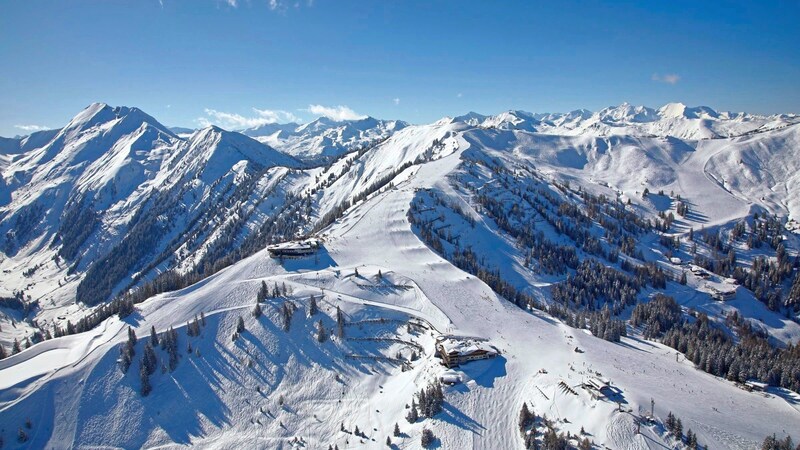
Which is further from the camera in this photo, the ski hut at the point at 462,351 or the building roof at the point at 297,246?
the building roof at the point at 297,246

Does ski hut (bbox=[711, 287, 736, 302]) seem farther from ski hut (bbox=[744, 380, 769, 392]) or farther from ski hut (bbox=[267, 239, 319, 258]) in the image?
ski hut (bbox=[267, 239, 319, 258])

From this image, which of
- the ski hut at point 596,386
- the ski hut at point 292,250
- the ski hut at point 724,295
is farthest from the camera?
the ski hut at point 724,295

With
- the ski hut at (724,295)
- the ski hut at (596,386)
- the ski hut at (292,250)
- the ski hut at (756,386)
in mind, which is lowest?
the ski hut at (724,295)

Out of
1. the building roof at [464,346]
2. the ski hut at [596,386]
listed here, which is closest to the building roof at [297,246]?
the building roof at [464,346]

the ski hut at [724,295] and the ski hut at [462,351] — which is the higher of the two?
the ski hut at [462,351]

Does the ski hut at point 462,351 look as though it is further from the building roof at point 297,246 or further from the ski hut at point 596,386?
the building roof at point 297,246

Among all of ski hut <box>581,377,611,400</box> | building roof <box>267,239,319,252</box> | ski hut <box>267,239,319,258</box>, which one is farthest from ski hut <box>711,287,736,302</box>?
ski hut <box>267,239,319,258</box>

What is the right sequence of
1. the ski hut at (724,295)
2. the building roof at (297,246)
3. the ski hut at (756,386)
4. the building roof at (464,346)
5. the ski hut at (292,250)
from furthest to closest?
the ski hut at (724,295) → the building roof at (297,246) → the ski hut at (292,250) → the building roof at (464,346) → the ski hut at (756,386)

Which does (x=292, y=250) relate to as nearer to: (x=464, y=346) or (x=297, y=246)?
(x=297, y=246)

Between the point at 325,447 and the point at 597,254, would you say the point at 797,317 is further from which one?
the point at 325,447
